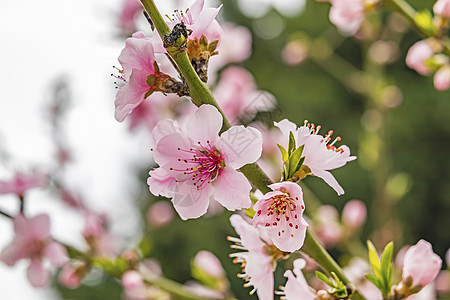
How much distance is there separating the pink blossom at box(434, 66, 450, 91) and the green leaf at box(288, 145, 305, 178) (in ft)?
1.50

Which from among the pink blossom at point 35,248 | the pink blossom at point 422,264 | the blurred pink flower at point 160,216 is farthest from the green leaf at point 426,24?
the blurred pink flower at point 160,216

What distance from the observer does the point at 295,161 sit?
0.51 metres

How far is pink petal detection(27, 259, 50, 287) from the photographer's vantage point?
0.95 metres

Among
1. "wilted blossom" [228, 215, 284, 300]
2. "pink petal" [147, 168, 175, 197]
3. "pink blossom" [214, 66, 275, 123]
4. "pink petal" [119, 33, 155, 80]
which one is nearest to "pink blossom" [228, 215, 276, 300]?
"wilted blossom" [228, 215, 284, 300]

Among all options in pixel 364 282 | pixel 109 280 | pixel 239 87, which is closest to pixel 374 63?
pixel 239 87

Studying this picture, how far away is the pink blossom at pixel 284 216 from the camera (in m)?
0.49

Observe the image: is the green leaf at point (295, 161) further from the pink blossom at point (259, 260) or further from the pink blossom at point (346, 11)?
the pink blossom at point (346, 11)

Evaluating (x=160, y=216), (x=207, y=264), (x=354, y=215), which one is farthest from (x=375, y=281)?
(x=160, y=216)

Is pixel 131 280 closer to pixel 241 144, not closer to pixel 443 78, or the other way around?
pixel 241 144

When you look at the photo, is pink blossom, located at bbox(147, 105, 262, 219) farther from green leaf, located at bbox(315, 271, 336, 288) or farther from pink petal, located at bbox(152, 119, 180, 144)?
green leaf, located at bbox(315, 271, 336, 288)

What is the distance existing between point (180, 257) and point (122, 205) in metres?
0.66

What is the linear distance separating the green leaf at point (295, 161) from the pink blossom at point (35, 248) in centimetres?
57

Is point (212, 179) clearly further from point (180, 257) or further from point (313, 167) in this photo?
point (180, 257)

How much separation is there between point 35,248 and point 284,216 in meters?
0.64
